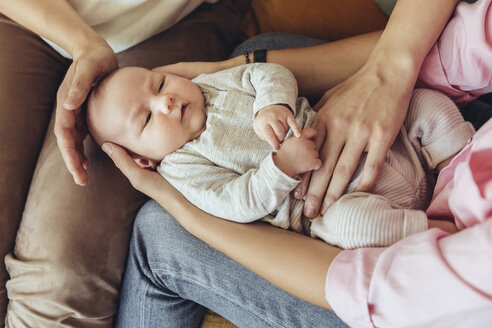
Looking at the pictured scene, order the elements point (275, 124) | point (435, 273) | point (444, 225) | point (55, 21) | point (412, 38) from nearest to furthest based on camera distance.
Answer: point (435, 273), point (444, 225), point (275, 124), point (412, 38), point (55, 21)

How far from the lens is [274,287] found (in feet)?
2.73

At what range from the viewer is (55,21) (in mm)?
1050

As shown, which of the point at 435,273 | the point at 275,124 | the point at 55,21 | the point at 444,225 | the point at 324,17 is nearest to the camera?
the point at 435,273

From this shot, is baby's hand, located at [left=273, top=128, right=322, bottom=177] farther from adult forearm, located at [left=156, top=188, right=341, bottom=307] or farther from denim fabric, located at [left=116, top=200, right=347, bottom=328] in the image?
denim fabric, located at [left=116, top=200, right=347, bottom=328]

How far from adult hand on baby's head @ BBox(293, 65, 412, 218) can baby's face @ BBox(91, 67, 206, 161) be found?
0.33 m

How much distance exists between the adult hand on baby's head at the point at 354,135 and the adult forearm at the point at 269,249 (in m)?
0.11

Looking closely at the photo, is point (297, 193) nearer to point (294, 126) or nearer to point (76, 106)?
point (294, 126)

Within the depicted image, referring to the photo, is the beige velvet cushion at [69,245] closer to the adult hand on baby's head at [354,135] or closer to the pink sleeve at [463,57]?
the adult hand on baby's head at [354,135]

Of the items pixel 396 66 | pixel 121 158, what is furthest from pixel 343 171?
pixel 121 158

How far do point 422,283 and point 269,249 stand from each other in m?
0.31

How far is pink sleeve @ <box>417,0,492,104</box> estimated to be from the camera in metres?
0.82

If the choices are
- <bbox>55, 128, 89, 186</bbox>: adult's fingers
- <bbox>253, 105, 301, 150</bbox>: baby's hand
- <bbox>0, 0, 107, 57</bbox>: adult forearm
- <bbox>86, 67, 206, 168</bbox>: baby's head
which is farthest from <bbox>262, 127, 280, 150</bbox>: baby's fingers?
<bbox>0, 0, 107, 57</bbox>: adult forearm

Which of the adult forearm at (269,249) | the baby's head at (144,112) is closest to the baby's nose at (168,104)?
the baby's head at (144,112)

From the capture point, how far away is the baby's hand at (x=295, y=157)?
80 cm
